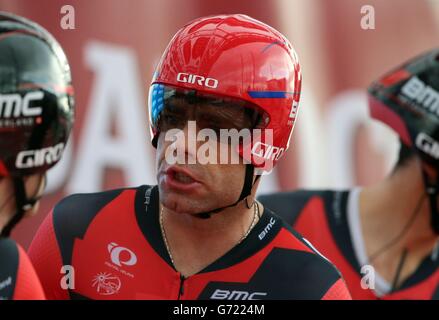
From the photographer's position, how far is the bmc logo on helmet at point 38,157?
2924 mm

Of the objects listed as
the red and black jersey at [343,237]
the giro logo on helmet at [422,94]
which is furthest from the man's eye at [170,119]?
the giro logo on helmet at [422,94]

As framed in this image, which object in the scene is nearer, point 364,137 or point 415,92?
point 415,92

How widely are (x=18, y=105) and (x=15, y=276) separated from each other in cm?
50

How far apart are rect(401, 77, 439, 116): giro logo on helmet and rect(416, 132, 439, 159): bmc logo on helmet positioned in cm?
13

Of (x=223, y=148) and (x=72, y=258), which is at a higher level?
(x=223, y=148)

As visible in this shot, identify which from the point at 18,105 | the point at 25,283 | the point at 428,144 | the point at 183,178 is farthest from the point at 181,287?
the point at 428,144

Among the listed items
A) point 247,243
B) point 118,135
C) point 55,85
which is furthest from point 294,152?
point 55,85

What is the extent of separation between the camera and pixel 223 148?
345 cm

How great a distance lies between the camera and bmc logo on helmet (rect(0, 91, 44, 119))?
9.32 feet

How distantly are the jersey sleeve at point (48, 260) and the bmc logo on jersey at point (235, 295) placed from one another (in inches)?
20.4

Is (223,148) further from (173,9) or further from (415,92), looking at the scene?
(173,9)

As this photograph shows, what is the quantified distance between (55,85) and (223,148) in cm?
71

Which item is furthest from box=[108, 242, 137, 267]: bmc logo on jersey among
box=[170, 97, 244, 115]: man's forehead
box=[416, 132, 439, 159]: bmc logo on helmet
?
box=[416, 132, 439, 159]: bmc logo on helmet
